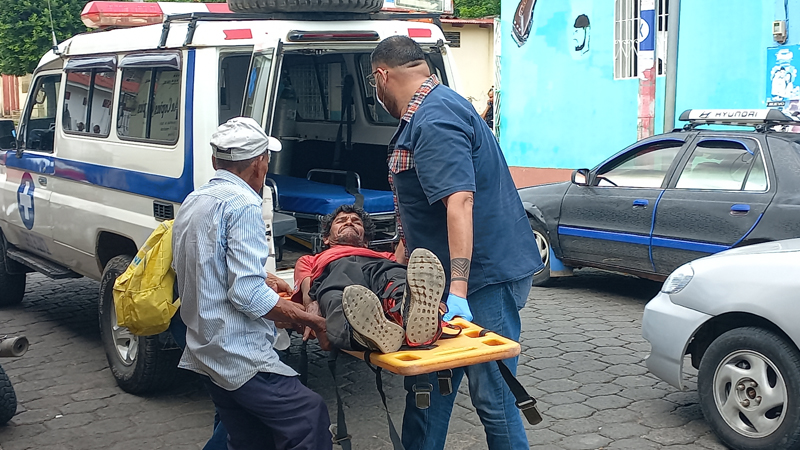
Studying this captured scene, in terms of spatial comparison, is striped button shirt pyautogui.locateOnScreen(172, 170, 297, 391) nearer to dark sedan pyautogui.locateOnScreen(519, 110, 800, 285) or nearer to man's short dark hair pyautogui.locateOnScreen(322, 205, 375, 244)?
man's short dark hair pyautogui.locateOnScreen(322, 205, 375, 244)

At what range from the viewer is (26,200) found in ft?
22.4

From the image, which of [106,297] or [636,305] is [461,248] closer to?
[106,297]

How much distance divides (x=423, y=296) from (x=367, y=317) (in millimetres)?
221

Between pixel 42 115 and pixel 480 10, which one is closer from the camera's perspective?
pixel 42 115

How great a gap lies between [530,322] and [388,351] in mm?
4230

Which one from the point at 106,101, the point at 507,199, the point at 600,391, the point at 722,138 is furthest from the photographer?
the point at 722,138

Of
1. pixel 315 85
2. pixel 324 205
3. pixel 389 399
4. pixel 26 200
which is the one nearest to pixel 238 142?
pixel 324 205

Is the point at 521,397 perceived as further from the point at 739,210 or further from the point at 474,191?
the point at 739,210

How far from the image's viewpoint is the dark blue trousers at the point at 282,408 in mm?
3152

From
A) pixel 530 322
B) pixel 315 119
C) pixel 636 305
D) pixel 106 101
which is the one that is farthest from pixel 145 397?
pixel 636 305

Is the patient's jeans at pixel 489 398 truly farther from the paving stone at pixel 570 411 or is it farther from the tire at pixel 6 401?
the tire at pixel 6 401

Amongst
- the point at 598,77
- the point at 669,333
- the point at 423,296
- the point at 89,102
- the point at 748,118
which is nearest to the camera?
the point at 423,296

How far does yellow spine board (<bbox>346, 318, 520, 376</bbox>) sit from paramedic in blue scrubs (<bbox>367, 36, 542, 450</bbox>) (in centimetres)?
18

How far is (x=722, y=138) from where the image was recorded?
6.86 m
